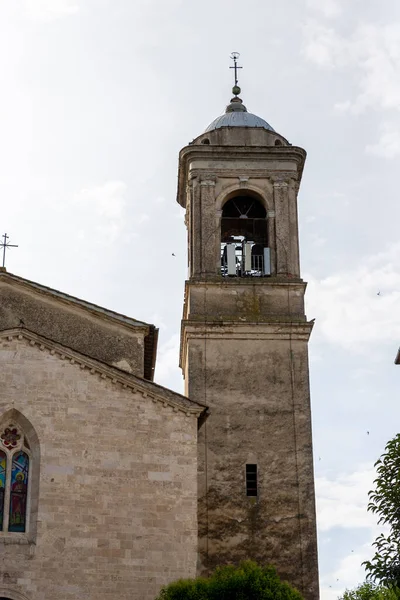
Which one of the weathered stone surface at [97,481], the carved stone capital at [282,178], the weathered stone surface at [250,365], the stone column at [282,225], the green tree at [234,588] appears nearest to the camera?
the green tree at [234,588]

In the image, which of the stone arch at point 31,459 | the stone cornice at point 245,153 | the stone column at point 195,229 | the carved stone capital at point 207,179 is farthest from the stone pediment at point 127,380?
the stone cornice at point 245,153

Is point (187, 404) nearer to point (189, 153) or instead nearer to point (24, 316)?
point (24, 316)

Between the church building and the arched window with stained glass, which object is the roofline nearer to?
the church building

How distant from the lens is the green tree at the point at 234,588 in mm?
17375

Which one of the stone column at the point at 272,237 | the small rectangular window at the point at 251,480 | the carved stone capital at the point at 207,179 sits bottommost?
the small rectangular window at the point at 251,480

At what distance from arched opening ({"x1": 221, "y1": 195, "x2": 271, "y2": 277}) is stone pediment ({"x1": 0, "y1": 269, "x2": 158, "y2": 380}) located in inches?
132

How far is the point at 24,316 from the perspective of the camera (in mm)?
22188

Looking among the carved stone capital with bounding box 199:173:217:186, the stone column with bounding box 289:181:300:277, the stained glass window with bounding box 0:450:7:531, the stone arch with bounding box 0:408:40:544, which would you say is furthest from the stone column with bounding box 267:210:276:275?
the stained glass window with bounding box 0:450:7:531

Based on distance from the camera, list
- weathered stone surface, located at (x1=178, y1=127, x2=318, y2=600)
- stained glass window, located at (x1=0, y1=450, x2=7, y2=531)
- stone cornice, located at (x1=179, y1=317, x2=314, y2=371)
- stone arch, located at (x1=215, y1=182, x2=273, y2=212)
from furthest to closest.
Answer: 1. stone arch, located at (x1=215, y1=182, x2=273, y2=212)
2. stone cornice, located at (x1=179, y1=317, x2=314, y2=371)
3. weathered stone surface, located at (x1=178, y1=127, x2=318, y2=600)
4. stained glass window, located at (x1=0, y1=450, x2=7, y2=531)

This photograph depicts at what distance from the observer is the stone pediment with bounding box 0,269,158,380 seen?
2216cm

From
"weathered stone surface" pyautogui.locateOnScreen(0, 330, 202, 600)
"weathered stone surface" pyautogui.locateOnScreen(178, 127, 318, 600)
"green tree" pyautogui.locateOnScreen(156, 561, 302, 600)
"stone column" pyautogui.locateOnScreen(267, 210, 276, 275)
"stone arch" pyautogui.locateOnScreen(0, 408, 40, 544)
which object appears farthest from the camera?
"stone column" pyautogui.locateOnScreen(267, 210, 276, 275)

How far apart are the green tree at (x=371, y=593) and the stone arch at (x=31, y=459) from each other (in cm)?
575

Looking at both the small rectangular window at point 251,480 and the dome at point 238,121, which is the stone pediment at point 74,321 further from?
the dome at point 238,121

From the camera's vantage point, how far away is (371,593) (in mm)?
22047
